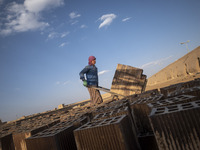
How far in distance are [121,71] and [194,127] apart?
748 centimetres

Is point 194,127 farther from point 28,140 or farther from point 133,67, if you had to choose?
point 133,67

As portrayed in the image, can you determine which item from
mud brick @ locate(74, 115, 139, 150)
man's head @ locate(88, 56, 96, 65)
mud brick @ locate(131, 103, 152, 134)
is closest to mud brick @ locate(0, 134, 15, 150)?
mud brick @ locate(74, 115, 139, 150)

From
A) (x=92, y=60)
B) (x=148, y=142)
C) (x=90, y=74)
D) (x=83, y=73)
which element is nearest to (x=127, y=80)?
(x=90, y=74)

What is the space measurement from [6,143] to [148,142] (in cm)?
476

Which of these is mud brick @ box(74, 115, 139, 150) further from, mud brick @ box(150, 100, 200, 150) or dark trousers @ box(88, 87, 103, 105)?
dark trousers @ box(88, 87, 103, 105)

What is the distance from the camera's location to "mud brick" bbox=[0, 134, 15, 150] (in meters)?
4.59

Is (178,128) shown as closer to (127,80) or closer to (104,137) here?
(104,137)

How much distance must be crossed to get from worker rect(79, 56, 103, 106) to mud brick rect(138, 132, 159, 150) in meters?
5.49

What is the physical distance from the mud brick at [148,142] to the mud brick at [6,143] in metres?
4.52

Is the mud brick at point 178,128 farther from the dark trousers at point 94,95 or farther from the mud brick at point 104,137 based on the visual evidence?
the dark trousers at point 94,95

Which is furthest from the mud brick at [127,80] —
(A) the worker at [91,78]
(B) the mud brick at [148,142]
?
(B) the mud brick at [148,142]

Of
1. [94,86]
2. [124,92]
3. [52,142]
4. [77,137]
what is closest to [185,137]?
[77,137]

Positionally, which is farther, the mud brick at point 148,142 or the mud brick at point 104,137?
the mud brick at point 148,142

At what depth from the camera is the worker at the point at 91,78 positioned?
8250 mm
